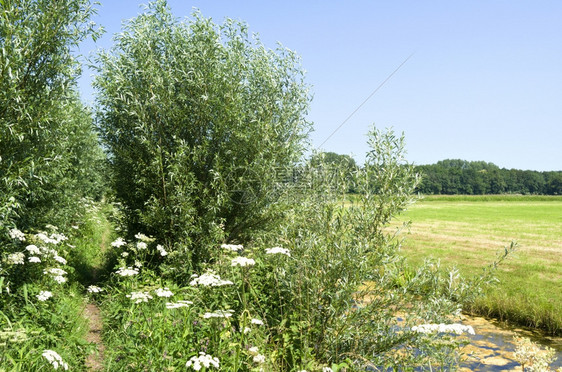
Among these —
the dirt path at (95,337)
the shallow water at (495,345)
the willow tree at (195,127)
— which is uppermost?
the willow tree at (195,127)

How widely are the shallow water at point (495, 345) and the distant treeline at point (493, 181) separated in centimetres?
9233

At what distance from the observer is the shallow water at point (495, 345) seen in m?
9.23

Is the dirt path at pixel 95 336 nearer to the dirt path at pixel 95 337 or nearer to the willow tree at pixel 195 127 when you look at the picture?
the dirt path at pixel 95 337

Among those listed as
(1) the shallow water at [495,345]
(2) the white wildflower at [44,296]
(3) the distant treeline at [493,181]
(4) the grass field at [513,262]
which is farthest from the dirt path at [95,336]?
(3) the distant treeline at [493,181]

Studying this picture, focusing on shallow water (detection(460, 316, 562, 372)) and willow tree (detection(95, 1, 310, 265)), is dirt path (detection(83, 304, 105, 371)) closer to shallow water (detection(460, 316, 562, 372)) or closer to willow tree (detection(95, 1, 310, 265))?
willow tree (detection(95, 1, 310, 265))

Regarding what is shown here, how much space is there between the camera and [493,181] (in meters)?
131

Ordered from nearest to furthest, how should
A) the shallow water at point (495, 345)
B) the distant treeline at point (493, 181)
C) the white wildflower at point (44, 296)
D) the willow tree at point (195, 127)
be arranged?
the white wildflower at point (44, 296) → the shallow water at point (495, 345) → the willow tree at point (195, 127) → the distant treeline at point (493, 181)

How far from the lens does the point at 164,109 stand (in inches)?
444

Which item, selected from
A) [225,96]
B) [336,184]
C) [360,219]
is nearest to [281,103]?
[225,96]

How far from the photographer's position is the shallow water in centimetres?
923

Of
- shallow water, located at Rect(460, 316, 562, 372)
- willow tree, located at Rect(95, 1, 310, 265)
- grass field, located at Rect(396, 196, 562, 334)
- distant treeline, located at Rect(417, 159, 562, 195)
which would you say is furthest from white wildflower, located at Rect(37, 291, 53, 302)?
distant treeline, located at Rect(417, 159, 562, 195)

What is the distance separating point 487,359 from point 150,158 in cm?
995

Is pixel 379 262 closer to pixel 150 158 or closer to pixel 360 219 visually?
pixel 360 219

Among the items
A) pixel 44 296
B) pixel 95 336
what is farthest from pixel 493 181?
pixel 44 296
